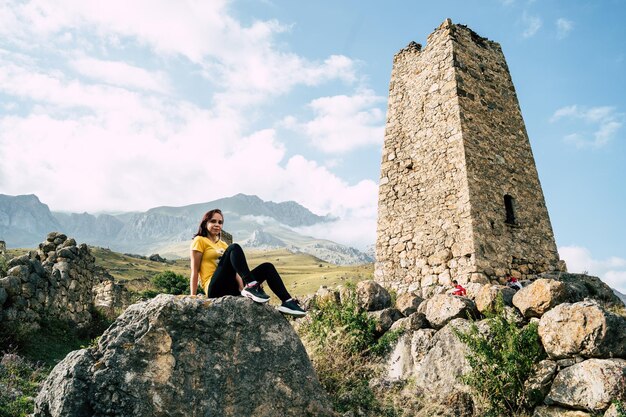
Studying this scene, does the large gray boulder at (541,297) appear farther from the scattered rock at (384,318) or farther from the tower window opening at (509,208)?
the tower window opening at (509,208)

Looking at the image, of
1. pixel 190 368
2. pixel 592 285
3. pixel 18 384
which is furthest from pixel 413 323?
pixel 18 384

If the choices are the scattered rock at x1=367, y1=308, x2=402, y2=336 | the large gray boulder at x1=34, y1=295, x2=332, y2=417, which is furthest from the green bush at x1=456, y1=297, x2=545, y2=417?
the large gray boulder at x1=34, y1=295, x2=332, y2=417

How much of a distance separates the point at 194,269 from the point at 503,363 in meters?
4.52

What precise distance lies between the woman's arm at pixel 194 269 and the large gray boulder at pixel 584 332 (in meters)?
4.92

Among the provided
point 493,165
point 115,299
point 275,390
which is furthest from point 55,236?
point 493,165

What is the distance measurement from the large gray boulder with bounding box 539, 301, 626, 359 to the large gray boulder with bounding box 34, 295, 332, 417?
317cm

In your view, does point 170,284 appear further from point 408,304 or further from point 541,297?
point 541,297

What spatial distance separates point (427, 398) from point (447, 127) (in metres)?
7.76

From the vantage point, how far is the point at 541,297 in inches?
247

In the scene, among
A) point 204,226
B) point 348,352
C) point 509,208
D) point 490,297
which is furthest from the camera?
point 509,208

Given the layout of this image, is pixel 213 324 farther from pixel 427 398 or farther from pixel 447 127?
pixel 447 127

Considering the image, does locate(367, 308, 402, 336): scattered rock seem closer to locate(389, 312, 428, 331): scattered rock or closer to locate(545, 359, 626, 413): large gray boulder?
locate(389, 312, 428, 331): scattered rock

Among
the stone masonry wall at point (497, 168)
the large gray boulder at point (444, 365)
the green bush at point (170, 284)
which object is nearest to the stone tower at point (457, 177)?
the stone masonry wall at point (497, 168)

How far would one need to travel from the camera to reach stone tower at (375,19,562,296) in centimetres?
1042
